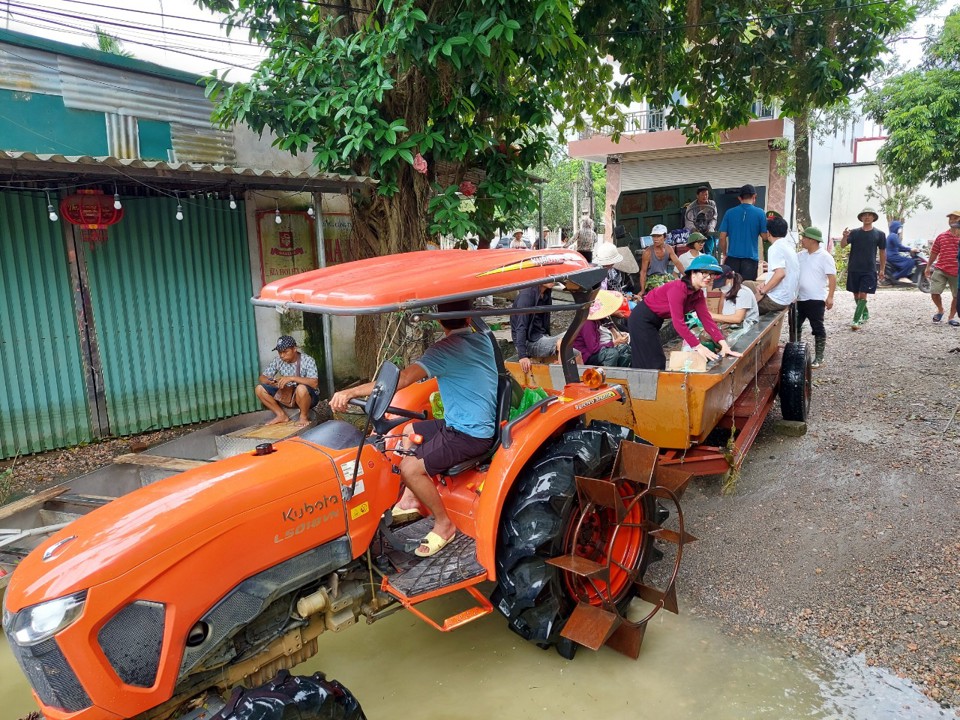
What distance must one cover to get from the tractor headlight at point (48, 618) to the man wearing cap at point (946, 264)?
10.8 meters

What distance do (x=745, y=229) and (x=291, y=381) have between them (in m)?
5.76

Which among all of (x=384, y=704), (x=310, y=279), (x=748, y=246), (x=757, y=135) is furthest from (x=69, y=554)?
(x=757, y=135)

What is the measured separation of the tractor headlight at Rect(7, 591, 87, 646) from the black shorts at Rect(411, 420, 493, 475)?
146 centimetres

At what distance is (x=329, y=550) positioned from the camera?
8.96ft

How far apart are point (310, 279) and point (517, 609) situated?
1.74m

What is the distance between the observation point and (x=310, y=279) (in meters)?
2.75

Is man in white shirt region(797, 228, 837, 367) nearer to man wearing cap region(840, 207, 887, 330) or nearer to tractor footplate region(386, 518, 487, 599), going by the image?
man wearing cap region(840, 207, 887, 330)

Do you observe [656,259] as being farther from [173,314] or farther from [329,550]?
[329,550]

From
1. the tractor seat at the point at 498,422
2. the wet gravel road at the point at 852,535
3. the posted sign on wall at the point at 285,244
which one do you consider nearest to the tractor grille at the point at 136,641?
the tractor seat at the point at 498,422

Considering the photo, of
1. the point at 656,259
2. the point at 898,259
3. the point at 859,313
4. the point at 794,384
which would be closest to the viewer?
the point at 794,384

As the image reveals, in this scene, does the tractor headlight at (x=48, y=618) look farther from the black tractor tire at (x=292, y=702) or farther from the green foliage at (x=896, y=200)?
the green foliage at (x=896, y=200)

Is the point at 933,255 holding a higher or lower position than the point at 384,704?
higher

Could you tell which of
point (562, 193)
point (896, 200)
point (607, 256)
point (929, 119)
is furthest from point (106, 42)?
point (562, 193)

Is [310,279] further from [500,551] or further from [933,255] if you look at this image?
[933,255]
